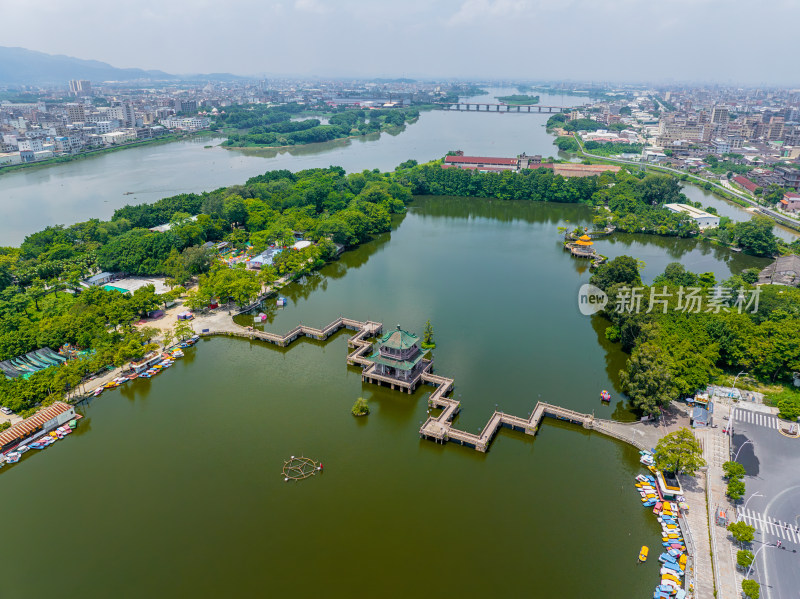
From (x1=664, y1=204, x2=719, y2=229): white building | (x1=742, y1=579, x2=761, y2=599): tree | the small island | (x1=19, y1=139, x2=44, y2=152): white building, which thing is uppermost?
(x1=19, y1=139, x2=44, y2=152): white building

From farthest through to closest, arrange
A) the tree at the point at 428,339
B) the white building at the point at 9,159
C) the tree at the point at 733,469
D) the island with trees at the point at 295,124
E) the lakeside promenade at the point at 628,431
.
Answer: the island with trees at the point at 295,124, the white building at the point at 9,159, the tree at the point at 428,339, the tree at the point at 733,469, the lakeside promenade at the point at 628,431

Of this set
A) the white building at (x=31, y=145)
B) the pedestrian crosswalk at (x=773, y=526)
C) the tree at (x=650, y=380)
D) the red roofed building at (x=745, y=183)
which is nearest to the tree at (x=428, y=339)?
the tree at (x=650, y=380)

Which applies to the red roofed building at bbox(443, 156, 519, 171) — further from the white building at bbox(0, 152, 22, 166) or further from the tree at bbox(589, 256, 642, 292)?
the white building at bbox(0, 152, 22, 166)

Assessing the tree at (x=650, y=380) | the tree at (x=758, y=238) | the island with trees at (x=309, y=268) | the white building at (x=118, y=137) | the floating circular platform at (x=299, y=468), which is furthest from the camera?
the white building at (x=118, y=137)

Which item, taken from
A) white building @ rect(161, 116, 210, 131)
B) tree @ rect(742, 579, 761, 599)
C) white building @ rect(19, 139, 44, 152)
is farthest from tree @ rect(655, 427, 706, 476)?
white building @ rect(161, 116, 210, 131)

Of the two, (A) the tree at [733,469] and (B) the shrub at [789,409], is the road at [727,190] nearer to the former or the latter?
(B) the shrub at [789,409]

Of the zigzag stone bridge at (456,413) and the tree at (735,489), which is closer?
the tree at (735,489)

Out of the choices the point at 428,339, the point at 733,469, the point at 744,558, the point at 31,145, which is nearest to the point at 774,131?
the point at 428,339
